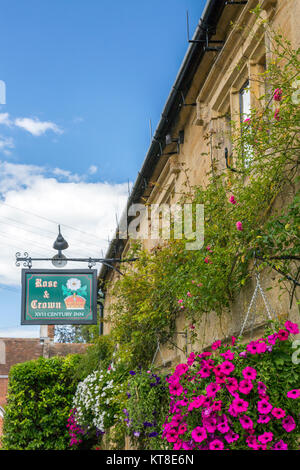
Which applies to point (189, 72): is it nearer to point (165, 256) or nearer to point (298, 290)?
point (165, 256)

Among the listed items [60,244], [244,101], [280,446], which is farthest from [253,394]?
[60,244]

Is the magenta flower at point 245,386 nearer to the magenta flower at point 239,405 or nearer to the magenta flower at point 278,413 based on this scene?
the magenta flower at point 239,405

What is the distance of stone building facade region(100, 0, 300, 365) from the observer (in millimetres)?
5492

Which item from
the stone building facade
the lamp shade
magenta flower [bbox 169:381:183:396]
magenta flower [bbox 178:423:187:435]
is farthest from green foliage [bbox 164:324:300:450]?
the lamp shade

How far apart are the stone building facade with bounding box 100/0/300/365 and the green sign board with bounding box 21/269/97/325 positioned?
2.94 metres

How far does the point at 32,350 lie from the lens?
2823 centimetres

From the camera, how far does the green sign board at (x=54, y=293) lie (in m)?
12.0

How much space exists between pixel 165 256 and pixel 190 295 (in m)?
1.48

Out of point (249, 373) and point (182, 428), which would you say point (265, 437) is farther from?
point (182, 428)

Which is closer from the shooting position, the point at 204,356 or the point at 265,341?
the point at 265,341

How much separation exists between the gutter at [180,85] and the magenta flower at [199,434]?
16.4 ft

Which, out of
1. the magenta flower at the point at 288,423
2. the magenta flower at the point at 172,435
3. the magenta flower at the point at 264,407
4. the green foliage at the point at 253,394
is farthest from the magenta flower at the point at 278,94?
the magenta flower at the point at 172,435
